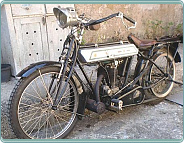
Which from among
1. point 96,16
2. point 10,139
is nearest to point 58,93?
point 10,139

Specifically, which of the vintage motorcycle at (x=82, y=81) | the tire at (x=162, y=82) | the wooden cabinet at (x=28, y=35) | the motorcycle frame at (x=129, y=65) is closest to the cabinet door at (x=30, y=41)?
the wooden cabinet at (x=28, y=35)

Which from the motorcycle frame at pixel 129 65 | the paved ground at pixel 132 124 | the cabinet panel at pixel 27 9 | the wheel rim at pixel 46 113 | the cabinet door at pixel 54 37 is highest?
the cabinet panel at pixel 27 9

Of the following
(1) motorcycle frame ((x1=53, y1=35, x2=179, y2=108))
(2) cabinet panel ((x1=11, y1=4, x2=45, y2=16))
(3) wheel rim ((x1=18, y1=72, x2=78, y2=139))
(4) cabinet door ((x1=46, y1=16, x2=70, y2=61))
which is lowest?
(3) wheel rim ((x1=18, y1=72, x2=78, y2=139))

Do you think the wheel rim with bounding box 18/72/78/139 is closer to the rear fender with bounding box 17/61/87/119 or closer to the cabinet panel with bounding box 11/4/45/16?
the rear fender with bounding box 17/61/87/119

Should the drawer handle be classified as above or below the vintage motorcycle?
above

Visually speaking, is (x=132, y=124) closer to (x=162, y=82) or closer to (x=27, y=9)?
(x=162, y=82)

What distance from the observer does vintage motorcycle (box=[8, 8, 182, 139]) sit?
2.58 metres

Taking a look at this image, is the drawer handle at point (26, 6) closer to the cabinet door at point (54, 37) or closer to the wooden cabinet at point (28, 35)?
the wooden cabinet at point (28, 35)

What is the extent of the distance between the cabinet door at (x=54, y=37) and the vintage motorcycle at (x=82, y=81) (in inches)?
49.5

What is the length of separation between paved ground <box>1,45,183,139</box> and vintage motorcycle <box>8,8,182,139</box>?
0.18 metres

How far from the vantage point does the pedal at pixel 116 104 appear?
2.92m

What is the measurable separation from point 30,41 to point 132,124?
7.60 feet

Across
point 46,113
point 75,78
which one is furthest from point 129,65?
point 46,113

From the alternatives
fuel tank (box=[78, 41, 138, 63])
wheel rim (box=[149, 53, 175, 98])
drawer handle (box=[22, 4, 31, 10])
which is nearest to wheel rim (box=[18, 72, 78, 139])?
fuel tank (box=[78, 41, 138, 63])
